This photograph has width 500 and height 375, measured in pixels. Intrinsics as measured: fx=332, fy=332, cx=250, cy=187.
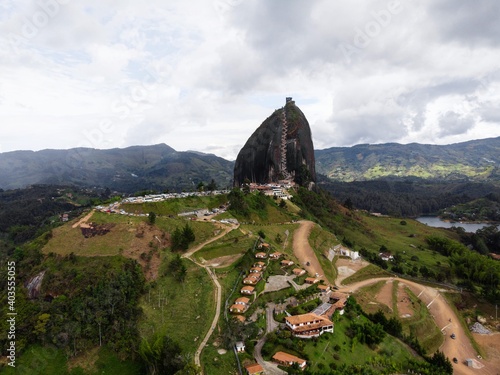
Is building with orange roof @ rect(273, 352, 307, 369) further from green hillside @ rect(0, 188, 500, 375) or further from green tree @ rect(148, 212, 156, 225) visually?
green tree @ rect(148, 212, 156, 225)

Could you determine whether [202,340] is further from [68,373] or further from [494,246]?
[494,246]

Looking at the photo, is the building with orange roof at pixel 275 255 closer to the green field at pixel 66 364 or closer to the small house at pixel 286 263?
the small house at pixel 286 263

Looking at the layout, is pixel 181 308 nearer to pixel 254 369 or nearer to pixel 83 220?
pixel 254 369

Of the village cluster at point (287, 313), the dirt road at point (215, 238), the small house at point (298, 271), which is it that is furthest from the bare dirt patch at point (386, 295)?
the dirt road at point (215, 238)

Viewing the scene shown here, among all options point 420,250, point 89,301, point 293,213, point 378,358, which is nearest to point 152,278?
point 89,301

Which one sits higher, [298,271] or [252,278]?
[252,278]

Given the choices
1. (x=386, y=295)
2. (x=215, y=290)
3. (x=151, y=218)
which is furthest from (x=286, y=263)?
(x=151, y=218)
